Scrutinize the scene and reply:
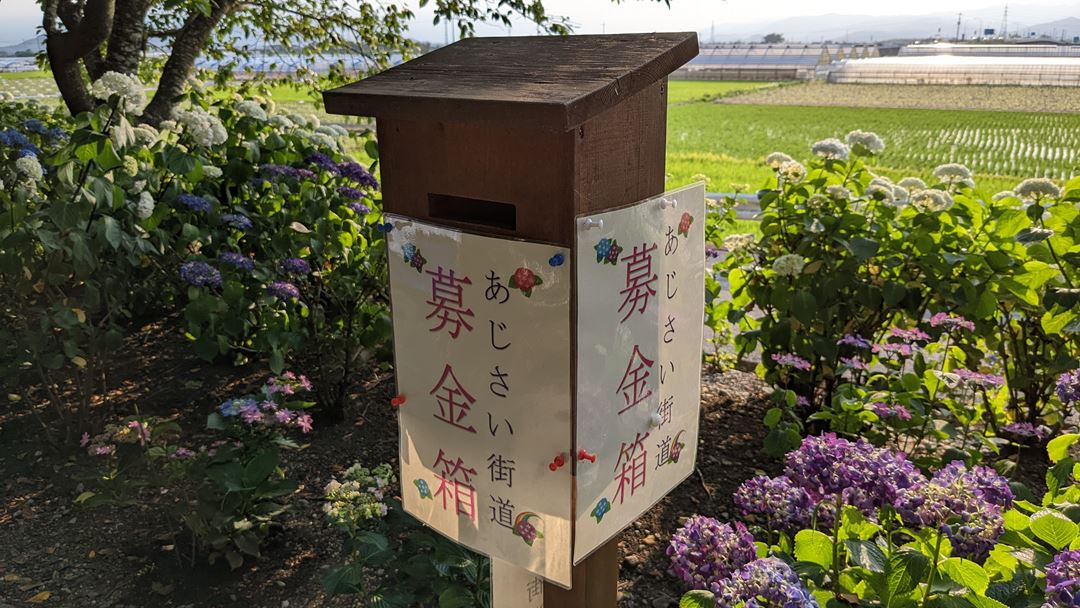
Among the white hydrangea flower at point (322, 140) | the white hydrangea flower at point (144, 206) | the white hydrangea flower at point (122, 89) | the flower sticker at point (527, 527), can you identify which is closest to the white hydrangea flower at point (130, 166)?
the white hydrangea flower at point (144, 206)

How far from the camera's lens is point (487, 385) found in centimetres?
110

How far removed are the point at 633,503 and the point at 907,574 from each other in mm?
393

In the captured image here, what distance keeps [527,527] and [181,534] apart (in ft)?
4.16

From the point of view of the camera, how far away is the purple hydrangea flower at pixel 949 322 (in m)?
2.07

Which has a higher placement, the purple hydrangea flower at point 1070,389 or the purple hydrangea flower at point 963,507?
the purple hydrangea flower at point 1070,389

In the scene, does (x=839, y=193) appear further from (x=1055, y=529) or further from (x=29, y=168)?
(x=29, y=168)

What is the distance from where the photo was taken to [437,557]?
4.62 feet

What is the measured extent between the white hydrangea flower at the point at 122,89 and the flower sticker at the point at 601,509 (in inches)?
68.4

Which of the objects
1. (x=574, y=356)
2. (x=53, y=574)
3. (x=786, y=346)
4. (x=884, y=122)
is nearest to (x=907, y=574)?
(x=574, y=356)

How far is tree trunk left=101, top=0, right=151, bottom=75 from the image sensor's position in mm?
3109

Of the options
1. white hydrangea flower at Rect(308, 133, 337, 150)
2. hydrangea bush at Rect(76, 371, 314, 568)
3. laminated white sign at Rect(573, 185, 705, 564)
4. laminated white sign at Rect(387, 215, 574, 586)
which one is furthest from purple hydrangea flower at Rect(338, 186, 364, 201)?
laminated white sign at Rect(573, 185, 705, 564)

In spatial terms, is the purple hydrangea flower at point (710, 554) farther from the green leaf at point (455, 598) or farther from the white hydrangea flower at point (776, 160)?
the white hydrangea flower at point (776, 160)

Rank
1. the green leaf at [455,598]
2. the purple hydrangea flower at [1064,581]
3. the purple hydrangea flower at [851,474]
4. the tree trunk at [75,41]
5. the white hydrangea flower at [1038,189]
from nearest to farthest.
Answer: the purple hydrangea flower at [1064,581] < the purple hydrangea flower at [851,474] < the green leaf at [455,598] < the white hydrangea flower at [1038,189] < the tree trunk at [75,41]

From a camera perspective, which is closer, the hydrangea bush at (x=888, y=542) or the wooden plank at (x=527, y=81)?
the wooden plank at (x=527, y=81)
